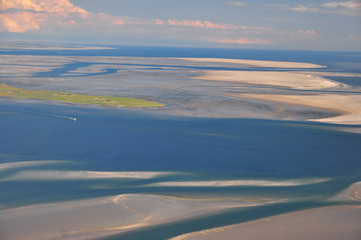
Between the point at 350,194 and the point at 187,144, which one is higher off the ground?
the point at 187,144

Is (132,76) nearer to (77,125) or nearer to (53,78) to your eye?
(53,78)

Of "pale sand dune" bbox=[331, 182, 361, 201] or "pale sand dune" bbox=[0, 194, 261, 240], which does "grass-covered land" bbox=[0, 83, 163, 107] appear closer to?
"pale sand dune" bbox=[331, 182, 361, 201]

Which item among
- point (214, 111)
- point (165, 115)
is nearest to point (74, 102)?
point (165, 115)

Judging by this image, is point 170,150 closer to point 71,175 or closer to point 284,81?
point 71,175

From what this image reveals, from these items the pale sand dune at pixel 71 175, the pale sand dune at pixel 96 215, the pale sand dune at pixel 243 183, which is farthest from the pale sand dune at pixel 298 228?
the pale sand dune at pixel 71 175

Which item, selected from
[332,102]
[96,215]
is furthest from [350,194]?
[332,102]

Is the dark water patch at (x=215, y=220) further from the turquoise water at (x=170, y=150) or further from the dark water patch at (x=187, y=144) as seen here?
the dark water patch at (x=187, y=144)
